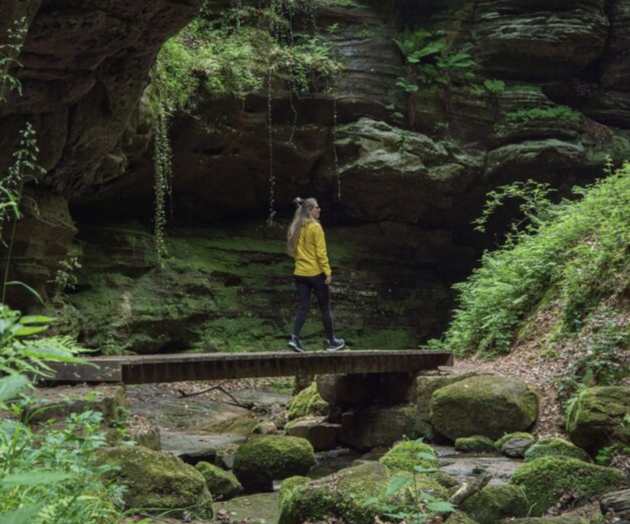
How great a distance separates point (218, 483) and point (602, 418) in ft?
12.7

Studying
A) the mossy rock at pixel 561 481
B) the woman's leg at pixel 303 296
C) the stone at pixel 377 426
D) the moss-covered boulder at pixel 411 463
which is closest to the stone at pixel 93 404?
the moss-covered boulder at pixel 411 463

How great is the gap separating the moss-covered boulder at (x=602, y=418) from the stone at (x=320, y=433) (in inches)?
209

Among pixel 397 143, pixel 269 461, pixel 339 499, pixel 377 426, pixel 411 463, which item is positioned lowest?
pixel 377 426

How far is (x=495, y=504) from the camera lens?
5.49 meters

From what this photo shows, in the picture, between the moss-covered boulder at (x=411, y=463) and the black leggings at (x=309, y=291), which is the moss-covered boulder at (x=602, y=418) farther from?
the black leggings at (x=309, y=291)

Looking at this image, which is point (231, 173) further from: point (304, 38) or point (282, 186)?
point (304, 38)

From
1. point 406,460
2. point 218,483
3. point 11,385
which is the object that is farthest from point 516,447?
point 11,385

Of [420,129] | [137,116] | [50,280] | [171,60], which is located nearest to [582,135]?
[420,129]

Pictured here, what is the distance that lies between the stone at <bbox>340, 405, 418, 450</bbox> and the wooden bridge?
0.67m

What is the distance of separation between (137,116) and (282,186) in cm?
821

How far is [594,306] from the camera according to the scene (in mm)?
9883

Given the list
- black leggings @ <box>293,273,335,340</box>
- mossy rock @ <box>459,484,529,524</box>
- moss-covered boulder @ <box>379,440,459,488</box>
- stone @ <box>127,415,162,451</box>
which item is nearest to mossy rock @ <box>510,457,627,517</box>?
mossy rock @ <box>459,484,529,524</box>

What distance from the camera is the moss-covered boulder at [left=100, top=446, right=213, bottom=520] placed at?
5.04 metres

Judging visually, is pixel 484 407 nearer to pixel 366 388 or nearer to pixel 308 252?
pixel 308 252
